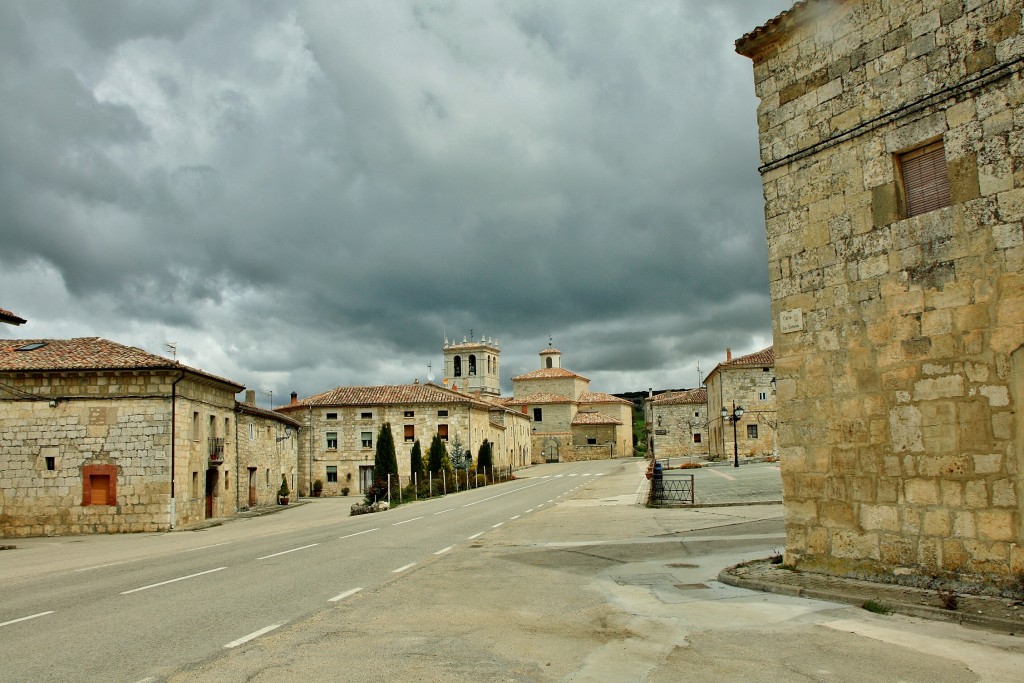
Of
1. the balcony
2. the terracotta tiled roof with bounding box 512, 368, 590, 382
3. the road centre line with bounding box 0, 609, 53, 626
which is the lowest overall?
the road centre line with bounding box 0, 609, 53, 626

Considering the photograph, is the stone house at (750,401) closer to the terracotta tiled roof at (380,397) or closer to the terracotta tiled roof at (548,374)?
the terracotta tiled roof at (380,397)

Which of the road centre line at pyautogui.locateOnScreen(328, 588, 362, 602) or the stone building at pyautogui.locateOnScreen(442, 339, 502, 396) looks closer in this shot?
the road centre line at pyautogui.locateOnScreen(328, 588, 362, 602)

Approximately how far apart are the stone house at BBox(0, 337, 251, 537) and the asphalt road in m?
2.98

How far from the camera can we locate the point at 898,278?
29.0 feet

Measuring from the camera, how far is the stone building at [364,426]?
55375 millimetres

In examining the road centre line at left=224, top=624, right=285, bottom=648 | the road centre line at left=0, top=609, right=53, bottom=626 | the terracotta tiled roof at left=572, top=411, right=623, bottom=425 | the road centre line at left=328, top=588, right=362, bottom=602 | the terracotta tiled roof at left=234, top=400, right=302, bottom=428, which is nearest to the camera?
the road centre line at left=224, top=624, right=285, bottom=648

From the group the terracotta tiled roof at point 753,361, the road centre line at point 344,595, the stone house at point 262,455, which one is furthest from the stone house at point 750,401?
the road centre line at point 344,595

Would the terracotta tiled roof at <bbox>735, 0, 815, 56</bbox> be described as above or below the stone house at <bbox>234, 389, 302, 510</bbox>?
above

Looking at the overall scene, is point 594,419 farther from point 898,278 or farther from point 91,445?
point 898,278

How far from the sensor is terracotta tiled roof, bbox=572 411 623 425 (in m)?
100

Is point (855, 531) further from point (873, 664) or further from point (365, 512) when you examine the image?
point (365, 512)

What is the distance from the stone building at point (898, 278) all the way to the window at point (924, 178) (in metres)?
0.02

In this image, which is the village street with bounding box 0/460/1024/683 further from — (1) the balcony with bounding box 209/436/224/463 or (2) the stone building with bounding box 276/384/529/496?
(2) the stone building with bounding box 276/384/529/496

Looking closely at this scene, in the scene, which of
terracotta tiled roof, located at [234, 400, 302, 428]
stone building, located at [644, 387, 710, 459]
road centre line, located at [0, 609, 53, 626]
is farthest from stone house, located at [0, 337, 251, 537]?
stone building, located at [644, 387, 710, 459]
